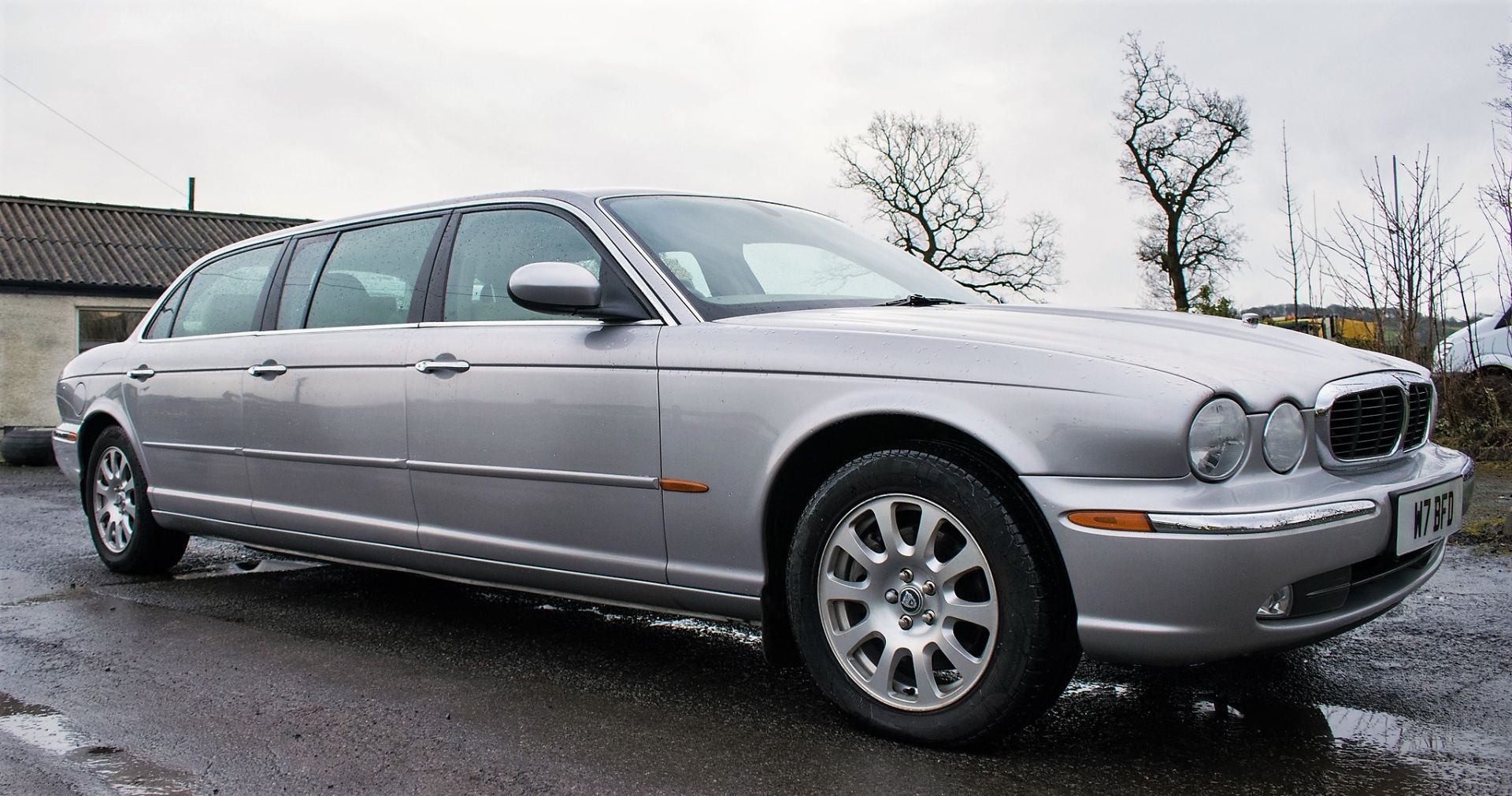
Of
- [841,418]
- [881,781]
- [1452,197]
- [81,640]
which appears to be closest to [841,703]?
[881,781]

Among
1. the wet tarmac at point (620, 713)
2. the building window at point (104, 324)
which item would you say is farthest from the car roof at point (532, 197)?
the building window at point (104, 324)

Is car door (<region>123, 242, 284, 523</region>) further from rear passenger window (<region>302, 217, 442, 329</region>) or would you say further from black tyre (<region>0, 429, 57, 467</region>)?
black tyre (<region>0, 429, 57, 467</region>)

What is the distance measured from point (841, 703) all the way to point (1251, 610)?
40.0 inches

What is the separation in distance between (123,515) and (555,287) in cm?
342

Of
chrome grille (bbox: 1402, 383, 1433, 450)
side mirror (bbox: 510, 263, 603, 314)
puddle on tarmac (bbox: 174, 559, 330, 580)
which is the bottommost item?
puddle on tarmac (bbox: 174, 559, 330, 580)

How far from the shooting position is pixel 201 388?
504cm

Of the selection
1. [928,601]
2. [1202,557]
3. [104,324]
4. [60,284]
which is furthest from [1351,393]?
[104,324]

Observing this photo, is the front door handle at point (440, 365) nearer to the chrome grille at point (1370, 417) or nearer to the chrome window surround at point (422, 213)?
the chrome window surround at point (422, 213)

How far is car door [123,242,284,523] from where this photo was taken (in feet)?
16.0

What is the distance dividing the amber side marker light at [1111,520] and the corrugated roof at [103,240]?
76.9 ft

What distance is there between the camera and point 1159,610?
2.59 m

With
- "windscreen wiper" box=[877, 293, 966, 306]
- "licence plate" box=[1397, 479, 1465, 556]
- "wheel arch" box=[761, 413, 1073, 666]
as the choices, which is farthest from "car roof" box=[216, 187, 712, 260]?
"licence plate" box=[1397, 479, 1465, 556]

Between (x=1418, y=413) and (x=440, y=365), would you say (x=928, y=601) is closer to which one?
(x=1418, y=413)

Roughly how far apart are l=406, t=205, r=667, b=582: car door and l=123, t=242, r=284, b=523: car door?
1276 millimetres
